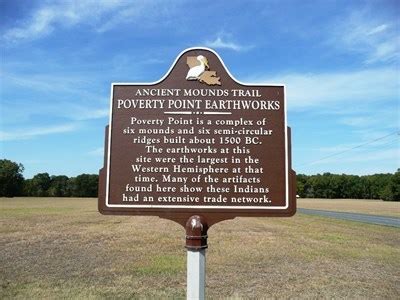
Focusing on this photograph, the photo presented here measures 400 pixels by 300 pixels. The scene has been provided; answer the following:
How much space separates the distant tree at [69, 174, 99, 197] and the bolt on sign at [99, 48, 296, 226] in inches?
4444

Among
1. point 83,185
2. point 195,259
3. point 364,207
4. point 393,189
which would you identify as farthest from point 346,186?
point 195,259

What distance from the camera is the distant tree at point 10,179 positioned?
115250 millimetres

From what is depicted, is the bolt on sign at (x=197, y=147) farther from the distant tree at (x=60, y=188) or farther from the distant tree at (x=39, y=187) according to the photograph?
the distant tree at (x=39, y=187)

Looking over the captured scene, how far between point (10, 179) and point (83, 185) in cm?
1940

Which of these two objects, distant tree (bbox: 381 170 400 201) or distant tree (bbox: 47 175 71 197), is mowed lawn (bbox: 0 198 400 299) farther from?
distant tree (bbox: 47 175 71 197)

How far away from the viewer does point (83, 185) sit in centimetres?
11619

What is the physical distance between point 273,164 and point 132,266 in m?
6.32

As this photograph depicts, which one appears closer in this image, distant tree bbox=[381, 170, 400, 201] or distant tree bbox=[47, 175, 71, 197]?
distant tree bbox=[381, 170, 400, 201]

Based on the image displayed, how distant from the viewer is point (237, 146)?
4.91 meters

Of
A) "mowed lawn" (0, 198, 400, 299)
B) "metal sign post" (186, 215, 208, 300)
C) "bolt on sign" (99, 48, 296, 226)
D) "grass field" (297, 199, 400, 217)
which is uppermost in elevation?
"bolt on sign" (99, 48, 296, 226)

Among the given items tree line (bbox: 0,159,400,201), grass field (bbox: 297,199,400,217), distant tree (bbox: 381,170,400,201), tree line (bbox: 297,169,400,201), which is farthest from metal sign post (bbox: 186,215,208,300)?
tree line (bbox: 297,169,400,201)

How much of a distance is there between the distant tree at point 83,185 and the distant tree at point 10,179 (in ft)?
50.5

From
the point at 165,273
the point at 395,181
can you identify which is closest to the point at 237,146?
the point at 165,273

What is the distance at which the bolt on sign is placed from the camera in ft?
15.6
